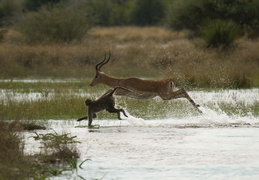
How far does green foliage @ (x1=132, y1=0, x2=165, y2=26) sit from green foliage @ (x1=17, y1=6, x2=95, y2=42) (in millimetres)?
21637

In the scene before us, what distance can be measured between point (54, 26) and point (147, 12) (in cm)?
2377

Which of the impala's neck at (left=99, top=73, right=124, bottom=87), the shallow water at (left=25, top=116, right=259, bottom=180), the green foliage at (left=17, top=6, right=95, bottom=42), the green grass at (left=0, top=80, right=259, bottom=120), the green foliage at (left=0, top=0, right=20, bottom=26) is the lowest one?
the shallow water at (left=25, top=116, right=259, bottom=180)

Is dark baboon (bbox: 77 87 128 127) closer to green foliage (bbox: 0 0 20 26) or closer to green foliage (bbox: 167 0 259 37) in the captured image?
green foliage (bbox: 167 0 259 37)

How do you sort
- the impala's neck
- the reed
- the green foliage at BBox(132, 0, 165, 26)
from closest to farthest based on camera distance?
1. the impala's neck
2. the reed
3. the green foliage at BBox(132, 0, 165, 26)

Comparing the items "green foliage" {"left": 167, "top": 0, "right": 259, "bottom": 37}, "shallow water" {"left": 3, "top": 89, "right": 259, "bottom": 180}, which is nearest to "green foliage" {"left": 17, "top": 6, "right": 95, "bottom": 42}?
"green foliage" {"left": 167, "top": 0, "right": 259, "bottom": 37}

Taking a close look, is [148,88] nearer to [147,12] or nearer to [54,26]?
[54,26]

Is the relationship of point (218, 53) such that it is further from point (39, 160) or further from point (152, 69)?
point (39, 160)

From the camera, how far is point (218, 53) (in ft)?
78.4

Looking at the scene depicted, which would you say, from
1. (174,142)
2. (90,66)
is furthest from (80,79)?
(174,142)

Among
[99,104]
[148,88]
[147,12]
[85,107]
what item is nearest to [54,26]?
[85,107]

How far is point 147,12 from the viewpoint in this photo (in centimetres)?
5231

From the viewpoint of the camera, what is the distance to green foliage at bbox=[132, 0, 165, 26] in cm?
5155

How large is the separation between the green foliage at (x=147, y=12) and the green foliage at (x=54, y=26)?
71.0 feet

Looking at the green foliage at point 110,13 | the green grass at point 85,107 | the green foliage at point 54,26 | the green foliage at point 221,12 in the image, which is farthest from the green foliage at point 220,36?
the green foliage at point 110,13
